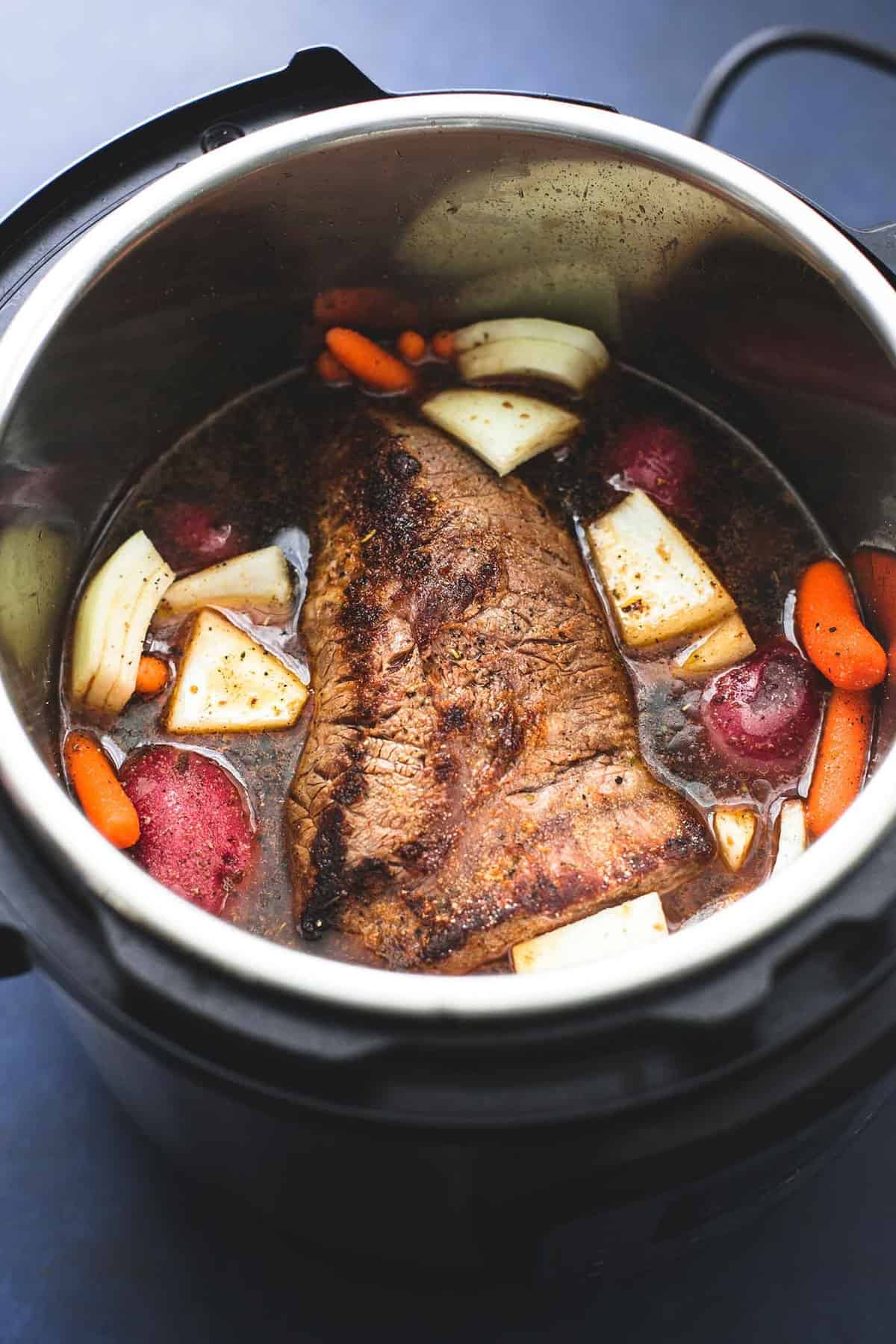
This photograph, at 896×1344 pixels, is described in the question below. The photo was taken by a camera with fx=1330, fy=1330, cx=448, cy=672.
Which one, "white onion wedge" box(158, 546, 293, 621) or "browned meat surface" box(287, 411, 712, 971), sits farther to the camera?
"white onion wedge" box(158, 546, 293, 621)

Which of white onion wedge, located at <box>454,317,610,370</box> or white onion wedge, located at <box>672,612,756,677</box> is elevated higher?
white onion wedge, located at <box>454,317,610,370</box>

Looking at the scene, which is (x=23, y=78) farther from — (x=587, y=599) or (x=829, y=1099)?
(x=829, y=1099)

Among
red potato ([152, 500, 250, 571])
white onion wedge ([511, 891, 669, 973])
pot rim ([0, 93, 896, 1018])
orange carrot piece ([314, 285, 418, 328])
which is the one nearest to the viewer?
pot rim ([0, 93, 896, 1018])

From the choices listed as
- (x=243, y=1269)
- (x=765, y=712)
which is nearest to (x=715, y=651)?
(x=765, y=712)

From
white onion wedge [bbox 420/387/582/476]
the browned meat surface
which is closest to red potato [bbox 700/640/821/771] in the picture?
the browned meat surface

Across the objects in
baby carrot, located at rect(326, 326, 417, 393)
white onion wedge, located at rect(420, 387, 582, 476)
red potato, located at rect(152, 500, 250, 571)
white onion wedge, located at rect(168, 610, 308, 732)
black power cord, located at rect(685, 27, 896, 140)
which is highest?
black power cord, located at rect(685, 27, 896, 140)

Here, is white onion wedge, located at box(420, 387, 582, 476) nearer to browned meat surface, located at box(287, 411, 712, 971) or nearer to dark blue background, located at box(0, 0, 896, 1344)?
browned meat surface, located at box(287, 411, 712, 971)
